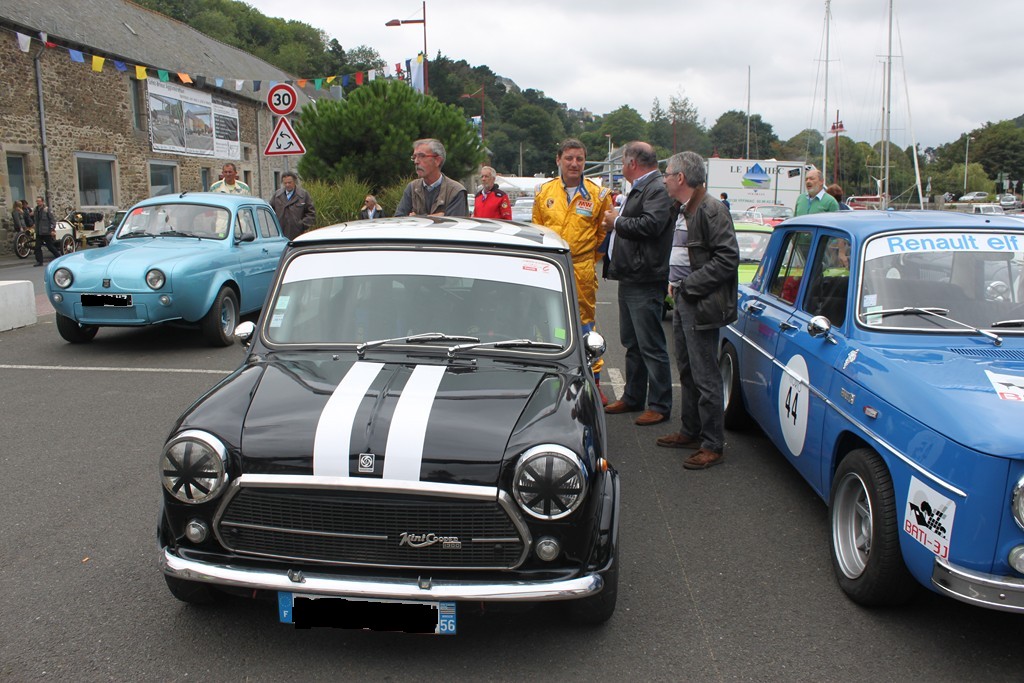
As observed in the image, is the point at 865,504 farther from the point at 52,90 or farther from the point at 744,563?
the point at 52,90

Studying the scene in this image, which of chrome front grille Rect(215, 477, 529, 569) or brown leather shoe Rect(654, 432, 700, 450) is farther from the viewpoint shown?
brown leather shoe Rect(654, 432, 700, 450)

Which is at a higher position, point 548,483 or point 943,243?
point 943,243

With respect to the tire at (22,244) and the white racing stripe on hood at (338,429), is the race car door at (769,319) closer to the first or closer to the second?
the white racing stripe on hood at (338,429)

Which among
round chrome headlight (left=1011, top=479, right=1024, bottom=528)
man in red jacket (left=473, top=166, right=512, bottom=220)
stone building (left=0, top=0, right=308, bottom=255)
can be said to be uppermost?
stone building (left=0, top=0, right=308, bottom=255)

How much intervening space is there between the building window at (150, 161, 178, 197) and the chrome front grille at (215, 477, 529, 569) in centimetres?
3247

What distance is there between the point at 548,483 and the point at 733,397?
3.61 meters

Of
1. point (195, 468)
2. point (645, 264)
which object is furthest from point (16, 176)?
point (195, 468)

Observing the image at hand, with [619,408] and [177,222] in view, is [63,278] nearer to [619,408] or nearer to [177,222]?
[177,222]

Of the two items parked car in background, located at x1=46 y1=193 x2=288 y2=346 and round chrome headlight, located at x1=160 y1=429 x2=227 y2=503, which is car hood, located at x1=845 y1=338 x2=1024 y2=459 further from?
parked car in background, located at x1=46 y1=193 x2=288 y2=346

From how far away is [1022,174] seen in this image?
99312 mm

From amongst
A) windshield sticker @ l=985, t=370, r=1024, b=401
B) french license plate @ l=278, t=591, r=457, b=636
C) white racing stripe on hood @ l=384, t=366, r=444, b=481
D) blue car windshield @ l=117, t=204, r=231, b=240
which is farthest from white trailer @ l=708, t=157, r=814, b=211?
french license plate @ l=278, t=591, r=457, b=636

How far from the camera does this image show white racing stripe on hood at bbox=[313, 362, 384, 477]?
9.52ft

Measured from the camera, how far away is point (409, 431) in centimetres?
298

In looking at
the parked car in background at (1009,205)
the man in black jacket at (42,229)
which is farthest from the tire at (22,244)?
the parked car in background at (1009,205)
